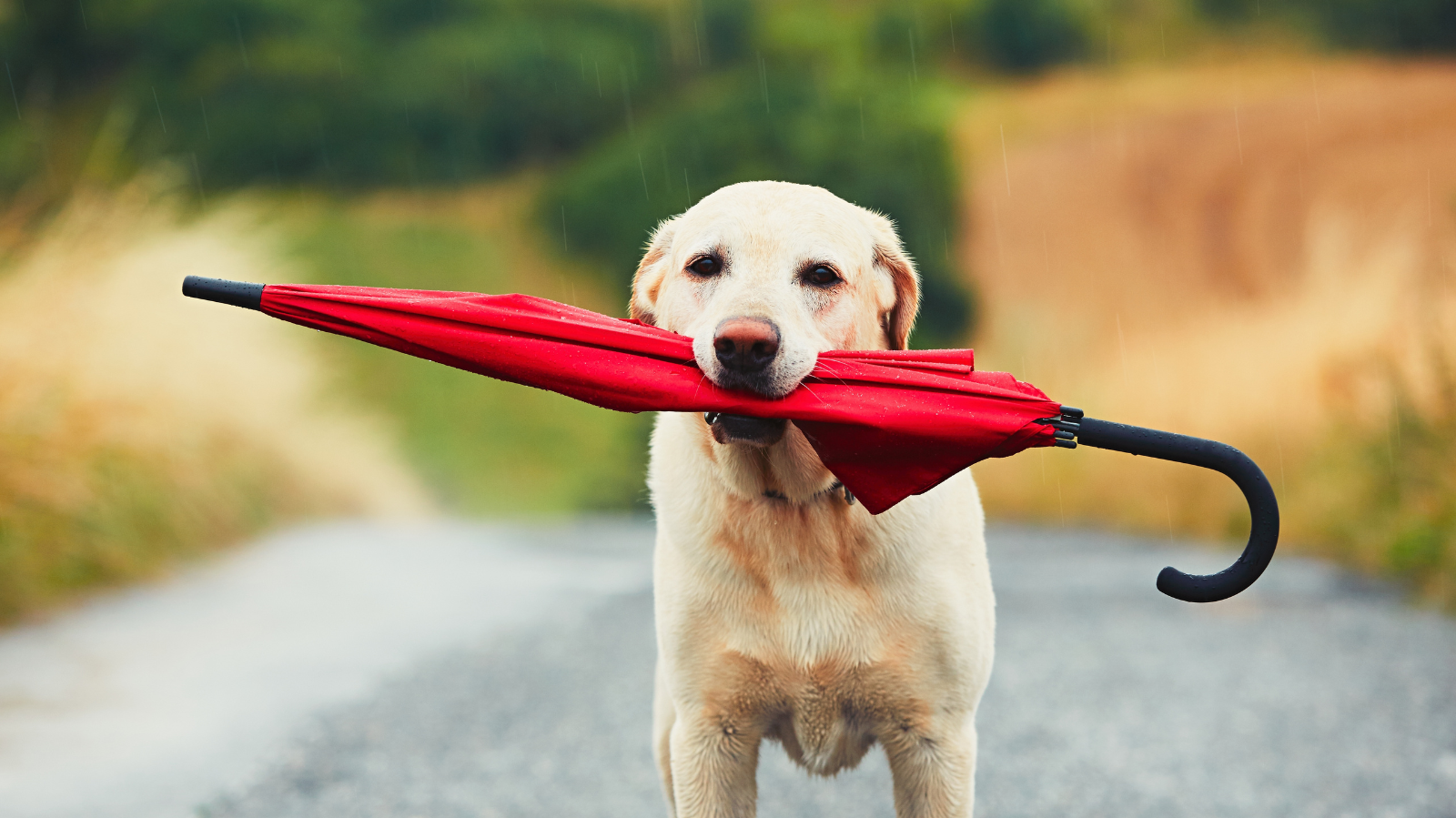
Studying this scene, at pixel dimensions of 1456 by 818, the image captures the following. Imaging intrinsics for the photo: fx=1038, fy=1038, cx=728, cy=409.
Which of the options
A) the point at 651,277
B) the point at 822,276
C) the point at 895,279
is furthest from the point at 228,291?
the point at 895,279

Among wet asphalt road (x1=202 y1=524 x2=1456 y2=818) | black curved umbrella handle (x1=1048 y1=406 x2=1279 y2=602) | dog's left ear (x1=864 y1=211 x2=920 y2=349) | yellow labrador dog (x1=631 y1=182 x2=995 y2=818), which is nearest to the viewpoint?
black curved umbrella handle (x1=1048 y1=406 x2=1279 y2=602)

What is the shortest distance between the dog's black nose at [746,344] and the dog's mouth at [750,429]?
0.45ft

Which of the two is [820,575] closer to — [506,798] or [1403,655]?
[506,798]

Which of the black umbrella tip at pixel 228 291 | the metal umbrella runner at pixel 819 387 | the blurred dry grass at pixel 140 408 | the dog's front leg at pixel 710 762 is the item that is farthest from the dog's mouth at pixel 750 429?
the blurred dry grass at pixel 140 408

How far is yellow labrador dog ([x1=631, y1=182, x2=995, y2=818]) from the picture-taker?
2.18m

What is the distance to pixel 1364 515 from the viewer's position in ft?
23.9

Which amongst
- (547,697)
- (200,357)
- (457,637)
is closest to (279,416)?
(200,357)

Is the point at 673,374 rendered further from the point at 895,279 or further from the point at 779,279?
the point at 895,279

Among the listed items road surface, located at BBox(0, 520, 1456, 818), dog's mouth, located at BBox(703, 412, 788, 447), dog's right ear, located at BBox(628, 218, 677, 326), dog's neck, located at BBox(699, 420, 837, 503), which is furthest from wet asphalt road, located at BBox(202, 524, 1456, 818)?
dog's mouth, located at BBox(703, 412, 788, 447)

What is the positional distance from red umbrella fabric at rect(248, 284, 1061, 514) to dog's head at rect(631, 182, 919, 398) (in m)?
0.06

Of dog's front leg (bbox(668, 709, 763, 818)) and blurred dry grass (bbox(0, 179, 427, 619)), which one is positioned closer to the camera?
dog's front leg (bbox(668, 709, 763, 818))

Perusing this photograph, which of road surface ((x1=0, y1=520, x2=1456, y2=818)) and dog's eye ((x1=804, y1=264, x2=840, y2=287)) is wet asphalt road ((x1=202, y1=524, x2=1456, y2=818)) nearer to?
road surface ((x1=0, y1=520, x2=1456, y2=818))

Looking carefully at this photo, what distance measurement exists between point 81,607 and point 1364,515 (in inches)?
331

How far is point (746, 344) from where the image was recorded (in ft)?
6.00
